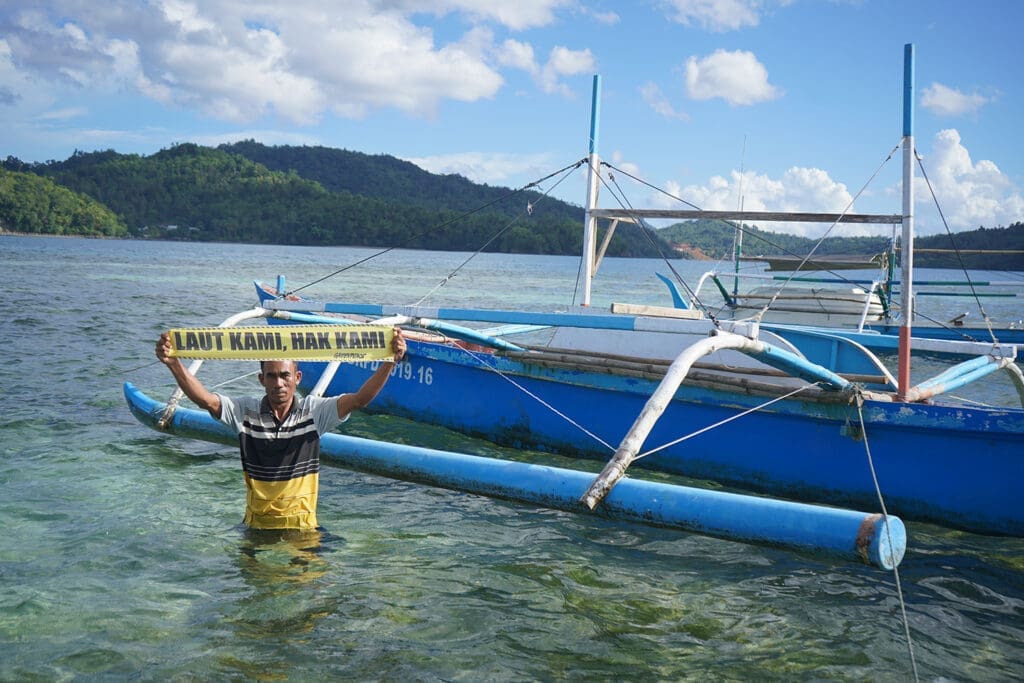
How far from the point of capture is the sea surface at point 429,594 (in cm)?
432

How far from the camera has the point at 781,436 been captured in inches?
275

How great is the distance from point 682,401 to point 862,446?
145cm

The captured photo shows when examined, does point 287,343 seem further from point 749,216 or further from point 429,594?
point 749,216

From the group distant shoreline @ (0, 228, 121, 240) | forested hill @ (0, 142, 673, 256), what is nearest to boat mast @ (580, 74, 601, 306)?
forested hill @ (0, 142, 673, 256)

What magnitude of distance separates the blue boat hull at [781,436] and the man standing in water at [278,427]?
2.89m

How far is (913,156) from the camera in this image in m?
7.54

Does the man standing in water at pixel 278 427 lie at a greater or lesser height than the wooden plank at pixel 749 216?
lesser

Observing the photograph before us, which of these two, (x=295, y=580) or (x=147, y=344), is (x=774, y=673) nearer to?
(x=295, y=580)

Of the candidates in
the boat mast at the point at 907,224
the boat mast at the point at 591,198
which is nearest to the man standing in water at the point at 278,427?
the boat mast at the point at 907,224

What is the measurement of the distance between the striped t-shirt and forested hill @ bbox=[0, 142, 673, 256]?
88791mm

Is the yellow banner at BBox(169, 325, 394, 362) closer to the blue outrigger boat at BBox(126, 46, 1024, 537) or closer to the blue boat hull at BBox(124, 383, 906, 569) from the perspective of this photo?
the blue boat hull at BBox(124, 383, 906, 569)

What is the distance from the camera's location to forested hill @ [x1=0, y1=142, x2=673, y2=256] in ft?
338

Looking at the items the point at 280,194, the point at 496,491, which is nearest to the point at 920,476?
the point at 496,491

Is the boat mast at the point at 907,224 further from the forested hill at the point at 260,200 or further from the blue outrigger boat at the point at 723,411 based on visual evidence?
the forested hill at the point at 260,200
